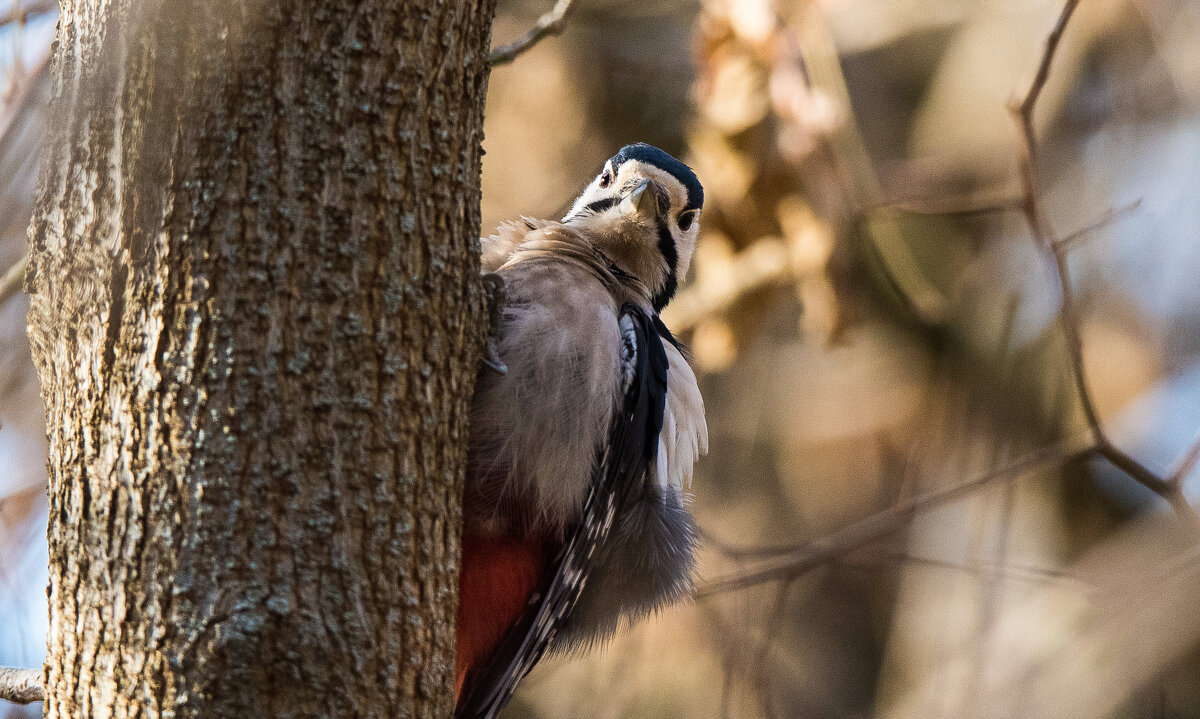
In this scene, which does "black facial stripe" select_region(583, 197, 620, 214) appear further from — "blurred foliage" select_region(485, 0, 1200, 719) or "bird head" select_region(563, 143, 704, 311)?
"blurred foliage" select_region(485, 0, 1200, 719)

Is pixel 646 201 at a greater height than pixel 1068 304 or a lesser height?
greater

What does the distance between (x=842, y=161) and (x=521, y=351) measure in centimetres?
312

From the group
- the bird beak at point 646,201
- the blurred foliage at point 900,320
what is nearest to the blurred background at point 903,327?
the blurred foliage at point 900,320

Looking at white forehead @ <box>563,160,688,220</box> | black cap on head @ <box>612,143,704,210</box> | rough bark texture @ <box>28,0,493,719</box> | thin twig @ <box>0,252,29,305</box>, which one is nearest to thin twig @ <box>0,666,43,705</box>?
rough bark texture @ <box>28,0,493,719</box>

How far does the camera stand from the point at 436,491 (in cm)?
186

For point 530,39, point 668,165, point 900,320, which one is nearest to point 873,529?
point 668,165

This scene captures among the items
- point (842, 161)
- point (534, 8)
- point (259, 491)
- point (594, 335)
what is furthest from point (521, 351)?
point (534, 8)

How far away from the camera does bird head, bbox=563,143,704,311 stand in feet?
11.0

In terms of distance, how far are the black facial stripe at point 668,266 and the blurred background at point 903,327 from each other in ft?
3.24

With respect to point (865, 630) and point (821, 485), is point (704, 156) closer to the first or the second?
point (821, 485)

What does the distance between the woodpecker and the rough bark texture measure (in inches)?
29.5

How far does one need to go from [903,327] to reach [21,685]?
6392 mm

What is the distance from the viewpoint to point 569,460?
8.66 feet

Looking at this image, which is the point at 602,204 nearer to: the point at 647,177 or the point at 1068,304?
the point at 647,177
